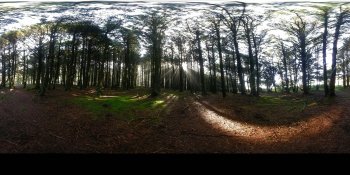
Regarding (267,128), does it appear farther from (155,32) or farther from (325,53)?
(155,32)

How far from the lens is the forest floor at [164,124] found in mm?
2898

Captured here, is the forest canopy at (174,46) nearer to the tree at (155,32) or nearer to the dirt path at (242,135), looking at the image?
the tree at (155,32)

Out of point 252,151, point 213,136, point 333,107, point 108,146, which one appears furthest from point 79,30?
point 333,107

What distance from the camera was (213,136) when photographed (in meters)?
3.04

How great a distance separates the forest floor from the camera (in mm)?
2898

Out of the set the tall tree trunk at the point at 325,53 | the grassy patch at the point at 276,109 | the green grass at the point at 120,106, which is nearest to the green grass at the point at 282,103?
the grassy patch at the point at 276,109

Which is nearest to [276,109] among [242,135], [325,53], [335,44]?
[242,135]

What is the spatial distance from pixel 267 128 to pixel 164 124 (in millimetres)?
1050

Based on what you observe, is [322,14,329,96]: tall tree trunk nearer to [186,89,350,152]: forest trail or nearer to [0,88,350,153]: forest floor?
[0,88,350,153]: forest floor

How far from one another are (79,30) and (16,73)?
3.35ft

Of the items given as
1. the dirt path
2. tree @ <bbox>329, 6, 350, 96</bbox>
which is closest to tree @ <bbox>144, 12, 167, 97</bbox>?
the dirt path

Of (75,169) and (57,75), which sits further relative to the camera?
(57,75)

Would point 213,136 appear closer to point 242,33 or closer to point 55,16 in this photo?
point 242,33

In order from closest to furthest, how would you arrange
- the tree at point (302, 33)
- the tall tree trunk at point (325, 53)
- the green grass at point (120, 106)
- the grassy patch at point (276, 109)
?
the green grass at point (120, 106)
the grassy patch at point (276, 109)
the tall tree trunk at point (325, 53)
the tree at point (302, 33)
